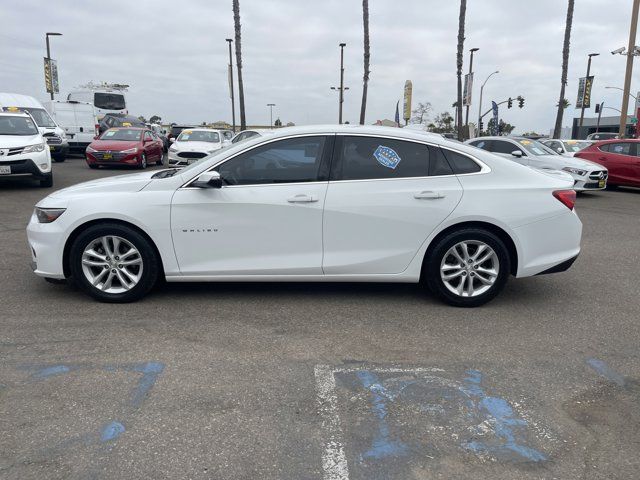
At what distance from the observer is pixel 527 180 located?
4.80 m

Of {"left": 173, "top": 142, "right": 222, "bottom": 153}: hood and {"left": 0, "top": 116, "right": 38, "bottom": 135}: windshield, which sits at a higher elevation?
{"left": 0, "top": 116, "right": 38, "bottom": 135}: windshield

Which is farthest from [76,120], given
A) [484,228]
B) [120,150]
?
[484,228]

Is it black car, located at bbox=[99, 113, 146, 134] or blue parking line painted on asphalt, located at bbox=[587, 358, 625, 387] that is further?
black car, located at bbox=[99, 113, 146, 134]

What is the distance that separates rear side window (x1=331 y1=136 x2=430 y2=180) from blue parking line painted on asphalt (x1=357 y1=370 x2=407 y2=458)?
1.89m

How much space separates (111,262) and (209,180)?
44.9 inches

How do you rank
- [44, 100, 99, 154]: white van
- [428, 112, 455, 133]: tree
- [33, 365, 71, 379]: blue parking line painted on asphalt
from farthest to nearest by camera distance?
[428, 112, 455, 133]: tree
[44, 100, 99, 154]: white van
[33, 365, 71, 379]: blue parking line painted on asphalt

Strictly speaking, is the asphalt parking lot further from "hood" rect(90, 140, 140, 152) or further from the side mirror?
"hood" rect(90, 140, 140, 152)

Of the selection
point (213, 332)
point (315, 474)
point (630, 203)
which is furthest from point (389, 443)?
point (630, 203)

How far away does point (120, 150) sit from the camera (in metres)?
17.9

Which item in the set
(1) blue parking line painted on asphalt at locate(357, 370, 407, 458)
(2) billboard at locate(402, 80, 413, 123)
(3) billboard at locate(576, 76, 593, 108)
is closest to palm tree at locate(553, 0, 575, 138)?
(3) billboard at locate(576, 76, 593, 108)

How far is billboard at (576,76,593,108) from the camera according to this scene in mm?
40856

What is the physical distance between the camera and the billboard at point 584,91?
134 feet

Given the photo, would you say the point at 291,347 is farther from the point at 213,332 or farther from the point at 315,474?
the point at 315,474

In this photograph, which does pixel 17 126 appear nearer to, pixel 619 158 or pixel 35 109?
pixel 35 109
